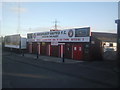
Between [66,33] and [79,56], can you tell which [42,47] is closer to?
[66,33]

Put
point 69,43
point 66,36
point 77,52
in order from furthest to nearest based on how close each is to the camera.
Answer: point 66,36 < point 69,43 < point 77,52

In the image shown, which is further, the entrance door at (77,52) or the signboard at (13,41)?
the signboard at (13,41)

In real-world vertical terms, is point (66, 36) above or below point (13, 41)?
above

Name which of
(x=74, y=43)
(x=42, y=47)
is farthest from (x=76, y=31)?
(x=42, y=47)

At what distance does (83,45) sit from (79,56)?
5.22 ft

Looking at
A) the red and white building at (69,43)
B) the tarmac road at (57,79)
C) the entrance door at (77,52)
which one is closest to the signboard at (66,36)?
the red and white building at (69,43)

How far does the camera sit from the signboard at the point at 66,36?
19.7 m

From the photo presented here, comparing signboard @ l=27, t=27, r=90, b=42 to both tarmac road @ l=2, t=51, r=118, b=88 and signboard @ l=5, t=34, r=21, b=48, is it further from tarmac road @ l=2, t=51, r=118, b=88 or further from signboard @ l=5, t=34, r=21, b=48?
tarmac road @ l=2, t=51, r=118, b=88

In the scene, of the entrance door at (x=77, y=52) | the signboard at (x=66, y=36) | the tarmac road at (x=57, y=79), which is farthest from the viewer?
the entrance door at (x=77, y=52)

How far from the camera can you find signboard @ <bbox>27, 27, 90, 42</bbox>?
19.7m

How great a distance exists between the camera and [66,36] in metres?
22.5

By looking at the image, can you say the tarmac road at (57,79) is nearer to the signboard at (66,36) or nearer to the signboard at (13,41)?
the signboard at (66,36)

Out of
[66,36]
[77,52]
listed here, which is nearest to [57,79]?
[77,52]

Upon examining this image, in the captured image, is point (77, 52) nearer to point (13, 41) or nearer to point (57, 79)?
point (57, 79)
